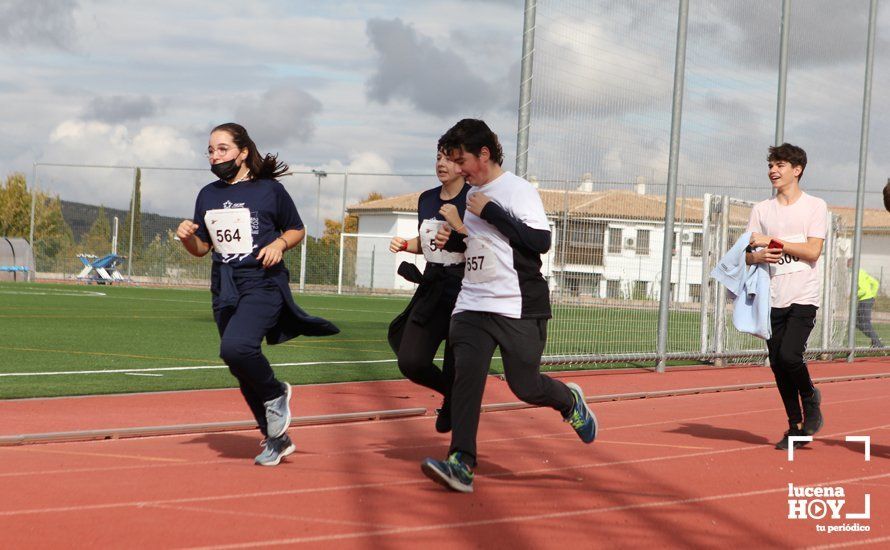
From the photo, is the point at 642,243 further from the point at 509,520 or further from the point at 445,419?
the point at 509,520

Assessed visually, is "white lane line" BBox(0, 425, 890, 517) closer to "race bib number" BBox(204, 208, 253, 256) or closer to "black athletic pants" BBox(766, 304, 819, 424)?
"black athletic pants" BBox(766, 304, 819, 424)

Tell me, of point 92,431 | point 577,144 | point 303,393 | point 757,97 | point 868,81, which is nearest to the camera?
point 92,431

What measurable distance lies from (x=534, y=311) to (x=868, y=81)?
16.5 m

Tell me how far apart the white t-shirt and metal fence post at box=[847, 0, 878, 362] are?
51.1 feet

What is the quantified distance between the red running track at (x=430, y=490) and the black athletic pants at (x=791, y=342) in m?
0.48

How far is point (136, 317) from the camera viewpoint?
24.7 metres

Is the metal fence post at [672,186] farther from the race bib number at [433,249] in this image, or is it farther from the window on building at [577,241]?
the race bib number at [433,249]

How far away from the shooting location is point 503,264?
6500mm

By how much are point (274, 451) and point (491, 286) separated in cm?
166

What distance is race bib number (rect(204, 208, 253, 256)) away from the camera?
7176 mm

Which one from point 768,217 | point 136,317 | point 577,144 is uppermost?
point 577,144

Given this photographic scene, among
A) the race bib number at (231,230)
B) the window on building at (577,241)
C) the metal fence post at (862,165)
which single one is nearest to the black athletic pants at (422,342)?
the race bib number at (231,230)

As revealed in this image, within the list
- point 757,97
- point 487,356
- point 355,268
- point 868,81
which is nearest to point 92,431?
point 487,356

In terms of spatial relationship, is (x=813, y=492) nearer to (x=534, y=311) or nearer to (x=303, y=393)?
(x=534, y=311)
